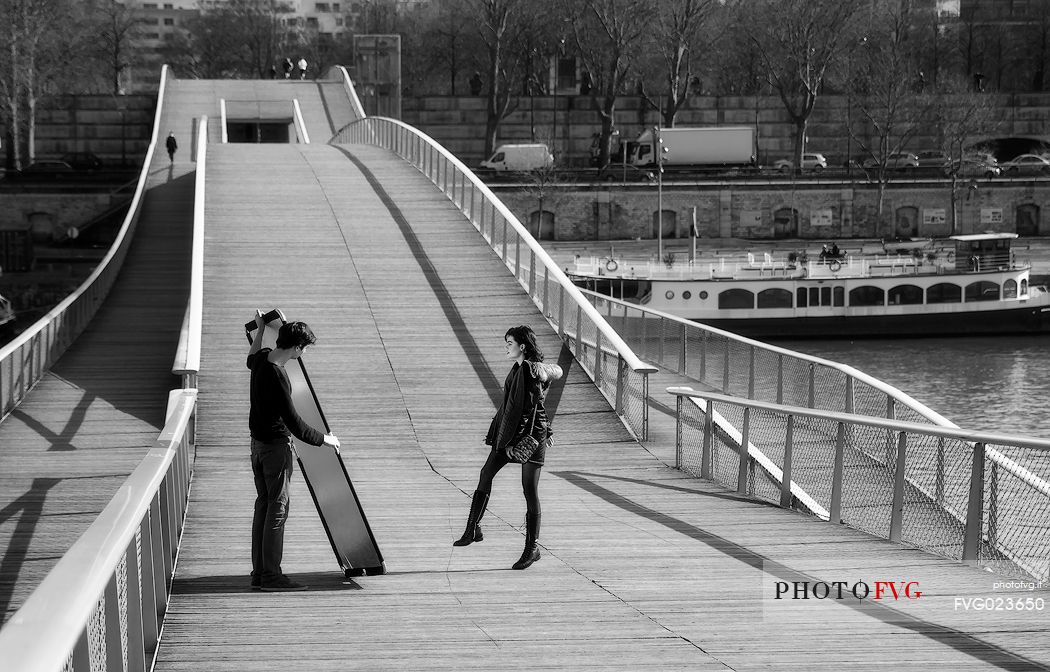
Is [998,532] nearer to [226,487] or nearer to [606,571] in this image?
[606,571]

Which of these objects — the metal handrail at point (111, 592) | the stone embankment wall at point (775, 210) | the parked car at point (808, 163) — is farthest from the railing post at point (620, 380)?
the parked car at point (808, 163)

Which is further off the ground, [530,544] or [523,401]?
[523,401]

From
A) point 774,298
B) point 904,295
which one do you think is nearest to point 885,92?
point 904,295

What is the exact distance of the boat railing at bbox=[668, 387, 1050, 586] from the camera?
8023 mm

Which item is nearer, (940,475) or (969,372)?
(940,475)

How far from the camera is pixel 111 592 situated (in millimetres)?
5125

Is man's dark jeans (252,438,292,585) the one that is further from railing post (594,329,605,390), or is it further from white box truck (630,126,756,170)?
white box truck (630,126,756,170)

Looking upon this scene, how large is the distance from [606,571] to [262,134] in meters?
51.8

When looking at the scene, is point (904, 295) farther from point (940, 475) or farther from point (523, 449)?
point (523, 449)

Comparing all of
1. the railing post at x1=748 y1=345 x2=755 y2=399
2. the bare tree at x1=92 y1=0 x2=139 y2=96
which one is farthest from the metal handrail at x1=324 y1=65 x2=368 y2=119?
the bare tree at x1=92 y1=0 x2=139 y2=96

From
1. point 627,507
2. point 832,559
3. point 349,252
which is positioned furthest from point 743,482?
point 349,252

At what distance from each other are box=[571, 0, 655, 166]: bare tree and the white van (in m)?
3.28

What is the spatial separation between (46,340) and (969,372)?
29109mm

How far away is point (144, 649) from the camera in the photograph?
6035 mm
